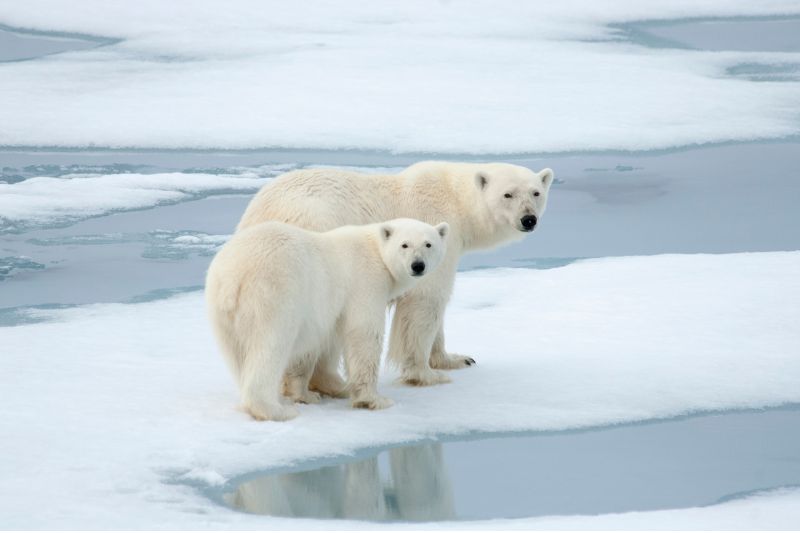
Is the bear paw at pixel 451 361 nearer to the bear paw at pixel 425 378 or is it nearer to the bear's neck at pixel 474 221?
the bear paw at pixel 425 378

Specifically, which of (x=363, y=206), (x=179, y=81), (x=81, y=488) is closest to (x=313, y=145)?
(x=179, y=81)

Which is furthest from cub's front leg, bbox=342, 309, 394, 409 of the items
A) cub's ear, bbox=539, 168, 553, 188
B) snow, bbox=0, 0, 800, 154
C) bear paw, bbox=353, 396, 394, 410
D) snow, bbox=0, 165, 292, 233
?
snow, bbox=0, 0, 800, 154

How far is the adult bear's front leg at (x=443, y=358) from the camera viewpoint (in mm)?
5738

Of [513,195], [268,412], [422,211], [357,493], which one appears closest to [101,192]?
[422,211]

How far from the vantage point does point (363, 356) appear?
4996mm

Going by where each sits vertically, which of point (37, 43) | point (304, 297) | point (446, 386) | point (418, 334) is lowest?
point (446, 386)

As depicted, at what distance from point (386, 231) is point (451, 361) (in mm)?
941

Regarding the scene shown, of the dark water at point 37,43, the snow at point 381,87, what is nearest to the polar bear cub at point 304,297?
the snow at point 381,87

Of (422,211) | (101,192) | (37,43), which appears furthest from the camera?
(37,43)

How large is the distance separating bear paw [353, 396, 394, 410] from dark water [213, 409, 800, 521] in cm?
43

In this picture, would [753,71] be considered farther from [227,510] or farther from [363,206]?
[227,510]

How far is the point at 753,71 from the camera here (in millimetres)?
14289

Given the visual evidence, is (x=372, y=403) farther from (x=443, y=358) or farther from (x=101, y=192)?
(x=101, y=192)

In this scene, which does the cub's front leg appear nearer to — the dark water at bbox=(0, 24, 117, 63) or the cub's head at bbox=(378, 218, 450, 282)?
the cub's head at bbox=(378, 218, 450, 282)
